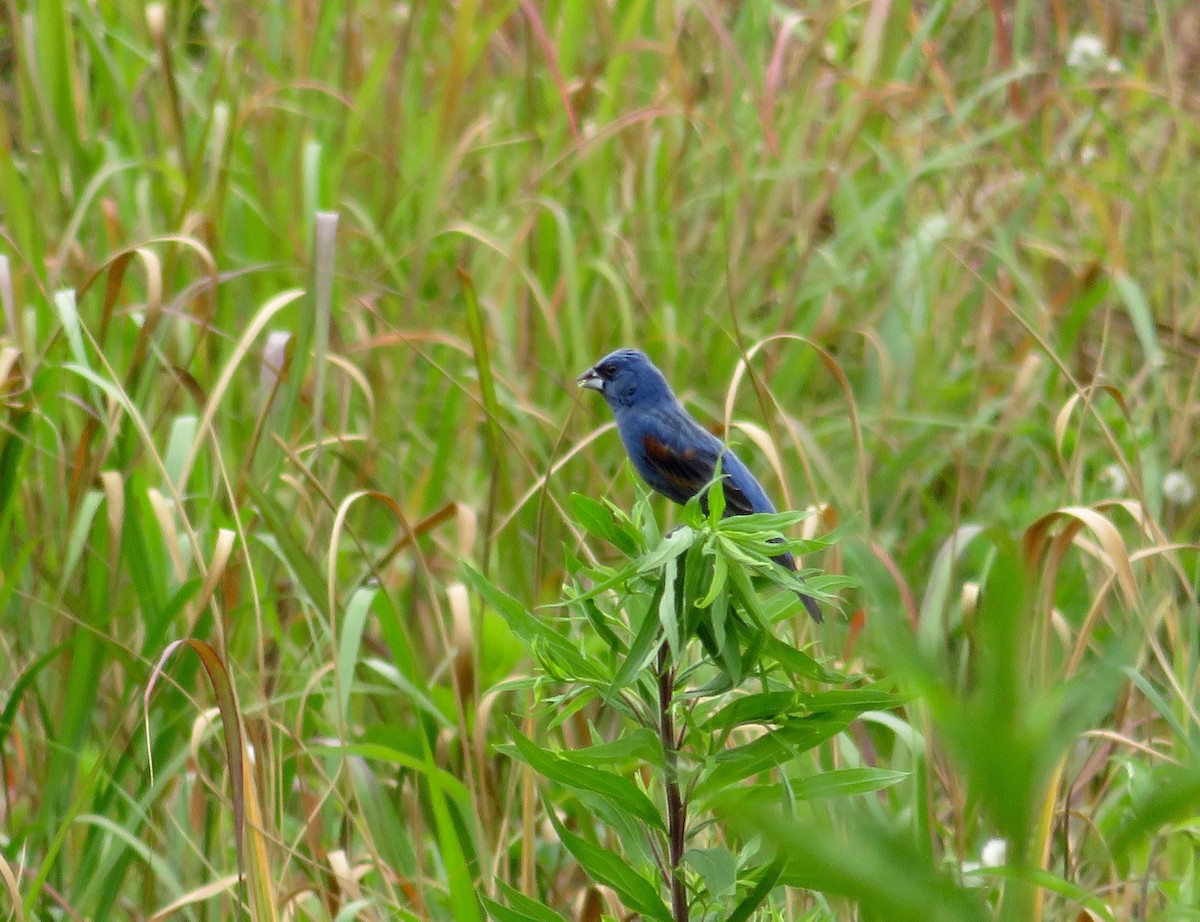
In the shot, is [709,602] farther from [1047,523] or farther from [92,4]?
[92,4]

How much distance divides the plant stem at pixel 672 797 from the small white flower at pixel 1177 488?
2396mm

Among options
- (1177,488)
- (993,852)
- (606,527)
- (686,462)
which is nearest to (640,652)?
(606,527)

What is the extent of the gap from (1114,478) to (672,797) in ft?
8.35

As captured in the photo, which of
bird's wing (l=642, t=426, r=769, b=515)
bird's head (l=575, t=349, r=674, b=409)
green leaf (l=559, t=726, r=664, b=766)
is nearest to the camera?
green leaf (l=559, t=726, r=664, b=766)

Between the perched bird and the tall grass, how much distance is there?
0.27ft

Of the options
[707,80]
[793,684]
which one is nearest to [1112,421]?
[707,80]

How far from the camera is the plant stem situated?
1.04 metres

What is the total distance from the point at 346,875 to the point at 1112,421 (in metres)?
2.36

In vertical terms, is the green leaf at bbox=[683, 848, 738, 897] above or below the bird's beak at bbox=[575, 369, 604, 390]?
above

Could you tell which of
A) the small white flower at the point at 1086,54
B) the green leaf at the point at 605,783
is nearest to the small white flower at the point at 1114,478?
the small white flower at the point at 1086,54

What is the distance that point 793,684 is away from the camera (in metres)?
1.07

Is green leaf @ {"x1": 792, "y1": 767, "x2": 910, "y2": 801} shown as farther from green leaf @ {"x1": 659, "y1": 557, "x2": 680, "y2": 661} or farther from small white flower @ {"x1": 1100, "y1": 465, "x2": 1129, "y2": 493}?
small white flower @ {"x1": 1100, "y1": 465, "x2": 1129, "y2": 493}

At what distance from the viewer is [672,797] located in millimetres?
1067

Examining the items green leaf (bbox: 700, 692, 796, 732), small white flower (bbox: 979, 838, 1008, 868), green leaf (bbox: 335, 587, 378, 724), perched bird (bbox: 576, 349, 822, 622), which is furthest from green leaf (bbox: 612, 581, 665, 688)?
perched bird (bbox: 576, 349, 822, 622)
